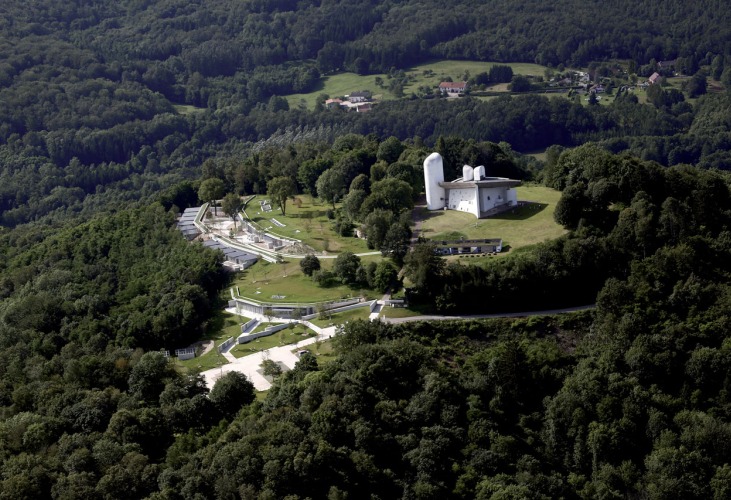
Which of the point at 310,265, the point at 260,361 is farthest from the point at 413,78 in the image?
the point at 260,361

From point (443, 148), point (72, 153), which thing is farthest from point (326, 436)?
point (72, 153)

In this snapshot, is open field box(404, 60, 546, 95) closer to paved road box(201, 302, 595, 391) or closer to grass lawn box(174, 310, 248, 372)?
grass lawn box(174, 310, 248, 372)

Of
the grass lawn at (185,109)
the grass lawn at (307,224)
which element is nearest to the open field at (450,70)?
the grass lawn at (185,109)

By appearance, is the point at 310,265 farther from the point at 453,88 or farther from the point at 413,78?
the point at 413,78

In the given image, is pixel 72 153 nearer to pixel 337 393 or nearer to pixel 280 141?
pixel 280 141

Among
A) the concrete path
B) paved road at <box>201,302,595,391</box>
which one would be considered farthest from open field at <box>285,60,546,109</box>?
the concrete path

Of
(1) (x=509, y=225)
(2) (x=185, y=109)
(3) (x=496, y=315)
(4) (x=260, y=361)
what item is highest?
(1) (x=509, y=225)
